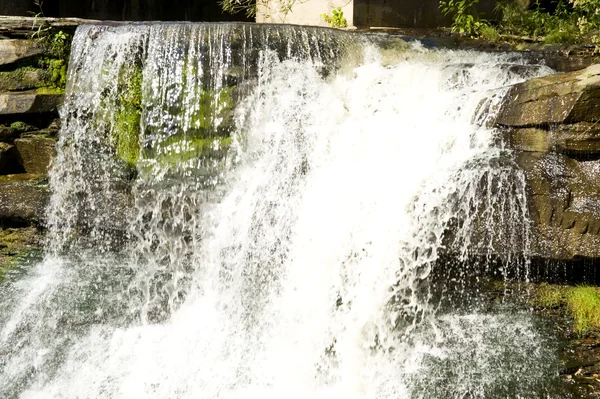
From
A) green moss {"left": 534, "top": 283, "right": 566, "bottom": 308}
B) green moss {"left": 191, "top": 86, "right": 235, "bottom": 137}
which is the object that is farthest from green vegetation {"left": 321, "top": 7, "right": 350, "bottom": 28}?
green moss {"left": 534, "top": 283, "right": 566, "bottom": 308}

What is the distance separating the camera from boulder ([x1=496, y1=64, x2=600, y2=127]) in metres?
5.08

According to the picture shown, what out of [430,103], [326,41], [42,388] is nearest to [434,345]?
[430,103]

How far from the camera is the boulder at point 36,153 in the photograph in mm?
6586

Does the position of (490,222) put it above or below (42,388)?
above

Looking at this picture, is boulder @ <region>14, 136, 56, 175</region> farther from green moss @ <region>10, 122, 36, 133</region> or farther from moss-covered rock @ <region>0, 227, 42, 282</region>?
moss-covered rock @ <region>0, 227, 42, 282</region>

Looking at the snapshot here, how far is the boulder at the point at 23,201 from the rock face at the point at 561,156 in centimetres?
426

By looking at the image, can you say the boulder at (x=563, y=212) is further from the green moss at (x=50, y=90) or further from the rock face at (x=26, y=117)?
the green moss at (x=50, y=90)

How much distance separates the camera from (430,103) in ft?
20.2

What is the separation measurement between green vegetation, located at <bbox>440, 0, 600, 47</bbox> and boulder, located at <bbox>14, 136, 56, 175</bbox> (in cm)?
513

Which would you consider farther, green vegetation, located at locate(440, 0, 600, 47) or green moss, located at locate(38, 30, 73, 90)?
green vegetation, located at locate(440, 0, 600, 47)

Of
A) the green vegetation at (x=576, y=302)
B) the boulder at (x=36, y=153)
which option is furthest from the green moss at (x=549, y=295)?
the boulder at (x=36, y=153)

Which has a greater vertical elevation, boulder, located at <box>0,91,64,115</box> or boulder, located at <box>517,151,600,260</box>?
boulder, located at <box>0,91,64,115</box>

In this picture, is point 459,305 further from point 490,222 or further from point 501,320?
point 490,222

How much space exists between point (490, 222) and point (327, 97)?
217 cm
